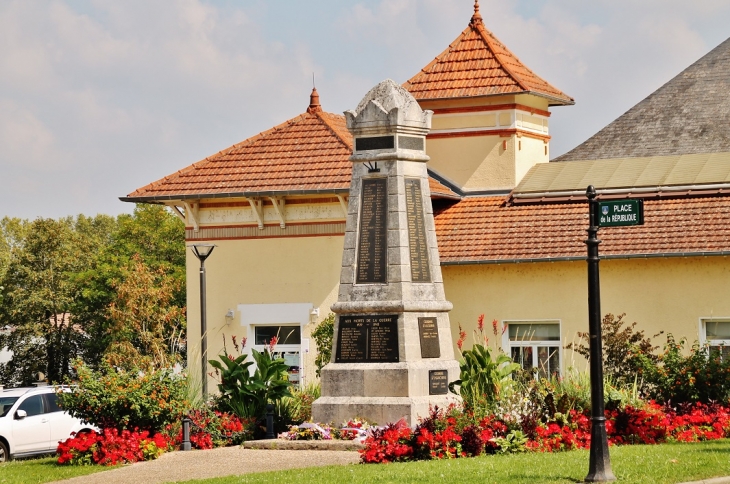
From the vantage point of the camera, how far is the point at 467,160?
28641 mm

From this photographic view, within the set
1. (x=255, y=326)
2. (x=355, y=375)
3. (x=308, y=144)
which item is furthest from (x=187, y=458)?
(x=308, y=144)

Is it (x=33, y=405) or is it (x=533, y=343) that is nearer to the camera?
(x=33, y=405)

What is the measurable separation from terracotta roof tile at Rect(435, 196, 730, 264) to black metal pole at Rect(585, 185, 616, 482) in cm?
1103

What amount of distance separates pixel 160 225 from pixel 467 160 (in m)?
39.2

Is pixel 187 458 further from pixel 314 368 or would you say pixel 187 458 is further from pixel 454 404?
pixel 314 368

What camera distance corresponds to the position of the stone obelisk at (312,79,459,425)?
19.1m

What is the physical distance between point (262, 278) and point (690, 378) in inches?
414

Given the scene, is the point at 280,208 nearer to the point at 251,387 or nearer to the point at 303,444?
the point at 251,387

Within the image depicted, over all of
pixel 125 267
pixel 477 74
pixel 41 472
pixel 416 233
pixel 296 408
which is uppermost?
pixel 477 74

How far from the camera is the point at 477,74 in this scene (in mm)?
29016

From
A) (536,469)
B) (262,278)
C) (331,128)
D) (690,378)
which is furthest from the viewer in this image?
(331,128)

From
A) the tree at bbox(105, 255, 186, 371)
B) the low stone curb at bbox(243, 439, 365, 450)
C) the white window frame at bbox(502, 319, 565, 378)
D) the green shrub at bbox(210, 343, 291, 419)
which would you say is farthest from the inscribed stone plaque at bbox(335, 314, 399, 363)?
the tree at bbox(105, 255, 186, 371)

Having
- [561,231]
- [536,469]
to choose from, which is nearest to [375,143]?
[536,469]

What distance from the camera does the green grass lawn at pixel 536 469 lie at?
1383 centimetres
